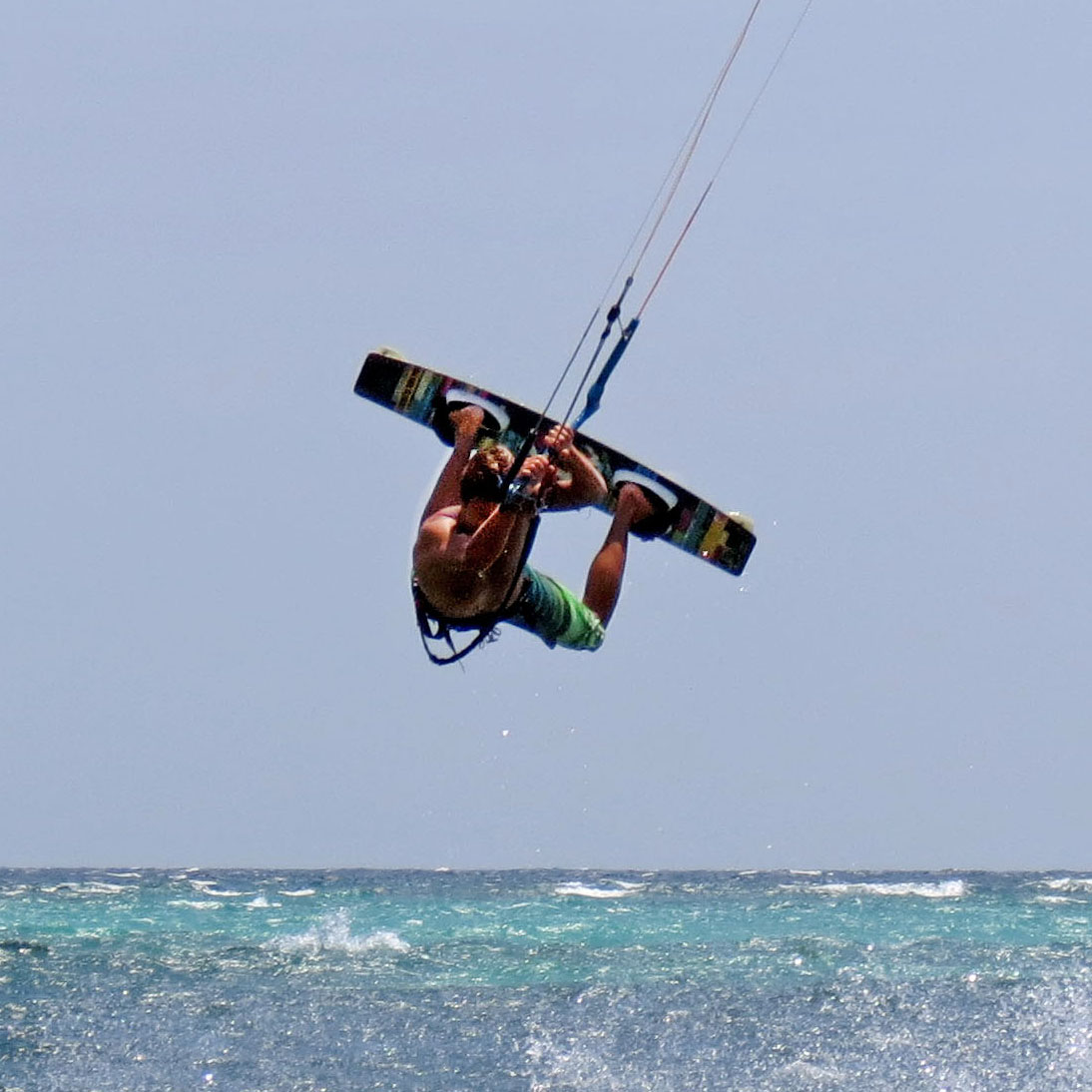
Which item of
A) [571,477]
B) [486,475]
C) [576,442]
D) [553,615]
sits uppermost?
[576,442]

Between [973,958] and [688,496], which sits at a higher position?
[688,496]

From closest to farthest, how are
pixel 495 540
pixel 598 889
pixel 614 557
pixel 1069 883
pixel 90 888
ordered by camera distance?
pixel 495 540 < pixel 614 557 < pixel 598 889 < pixel 90 888 < pixel 1069 883

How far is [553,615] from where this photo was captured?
9.09 metres

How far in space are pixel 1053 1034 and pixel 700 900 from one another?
23.8m

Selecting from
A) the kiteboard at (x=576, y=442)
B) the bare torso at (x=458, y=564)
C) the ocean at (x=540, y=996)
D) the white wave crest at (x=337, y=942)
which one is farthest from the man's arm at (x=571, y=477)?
the white wave crest at (x=337, y=942)

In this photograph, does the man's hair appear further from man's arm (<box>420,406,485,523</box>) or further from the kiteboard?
the kiteboard

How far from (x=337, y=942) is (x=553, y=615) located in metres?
19.9

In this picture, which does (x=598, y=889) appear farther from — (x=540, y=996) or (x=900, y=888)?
(x=540, y=996)

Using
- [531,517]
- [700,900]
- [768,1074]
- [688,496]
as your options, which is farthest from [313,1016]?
[700,900]

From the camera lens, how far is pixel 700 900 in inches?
1638

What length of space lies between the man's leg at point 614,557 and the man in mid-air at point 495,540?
185mm

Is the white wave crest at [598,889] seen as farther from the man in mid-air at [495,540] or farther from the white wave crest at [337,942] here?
the man in mid-air at [495,540]

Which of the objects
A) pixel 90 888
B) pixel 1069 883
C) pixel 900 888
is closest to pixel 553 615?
pixel 900 888

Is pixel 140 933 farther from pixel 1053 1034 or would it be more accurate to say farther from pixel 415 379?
pixel 415 379
